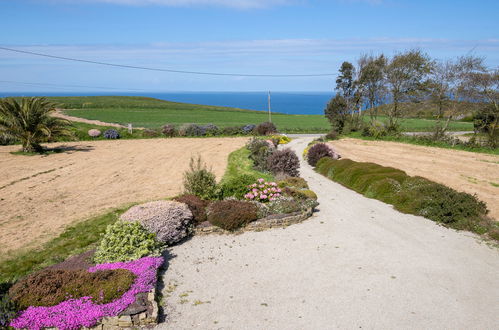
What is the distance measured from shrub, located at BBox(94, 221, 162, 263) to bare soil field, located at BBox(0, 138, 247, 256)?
307 centimetres

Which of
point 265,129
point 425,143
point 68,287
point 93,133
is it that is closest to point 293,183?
point 68,287

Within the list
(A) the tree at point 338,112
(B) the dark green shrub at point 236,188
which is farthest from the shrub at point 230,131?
(B) the dark green shrub at point 236,188

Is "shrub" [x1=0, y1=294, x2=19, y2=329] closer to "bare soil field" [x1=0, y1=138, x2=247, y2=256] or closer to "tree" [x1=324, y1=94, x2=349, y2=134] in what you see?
"bare soil field" [x1=0, y1=138, x2=247, y2=256]

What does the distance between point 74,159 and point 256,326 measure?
22003mm

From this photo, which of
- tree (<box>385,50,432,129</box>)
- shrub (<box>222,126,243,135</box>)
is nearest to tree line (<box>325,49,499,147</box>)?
tree (<box>385,50,432,129</box>)

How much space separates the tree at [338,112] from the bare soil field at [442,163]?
22.1ft

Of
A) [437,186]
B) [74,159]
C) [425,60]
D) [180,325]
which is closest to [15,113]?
[74,159]

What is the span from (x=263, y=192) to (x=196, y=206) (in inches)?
107

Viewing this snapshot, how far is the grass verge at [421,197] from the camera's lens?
36.5ft

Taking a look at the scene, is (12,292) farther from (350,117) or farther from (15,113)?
(350,117)

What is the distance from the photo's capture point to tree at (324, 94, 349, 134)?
38250 millimetres

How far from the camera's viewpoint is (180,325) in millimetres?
6168

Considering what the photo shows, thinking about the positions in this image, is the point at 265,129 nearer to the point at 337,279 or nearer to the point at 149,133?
the point at 149,133

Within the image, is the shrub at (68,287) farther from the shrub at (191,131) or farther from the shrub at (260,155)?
the shrub at (191,131)
